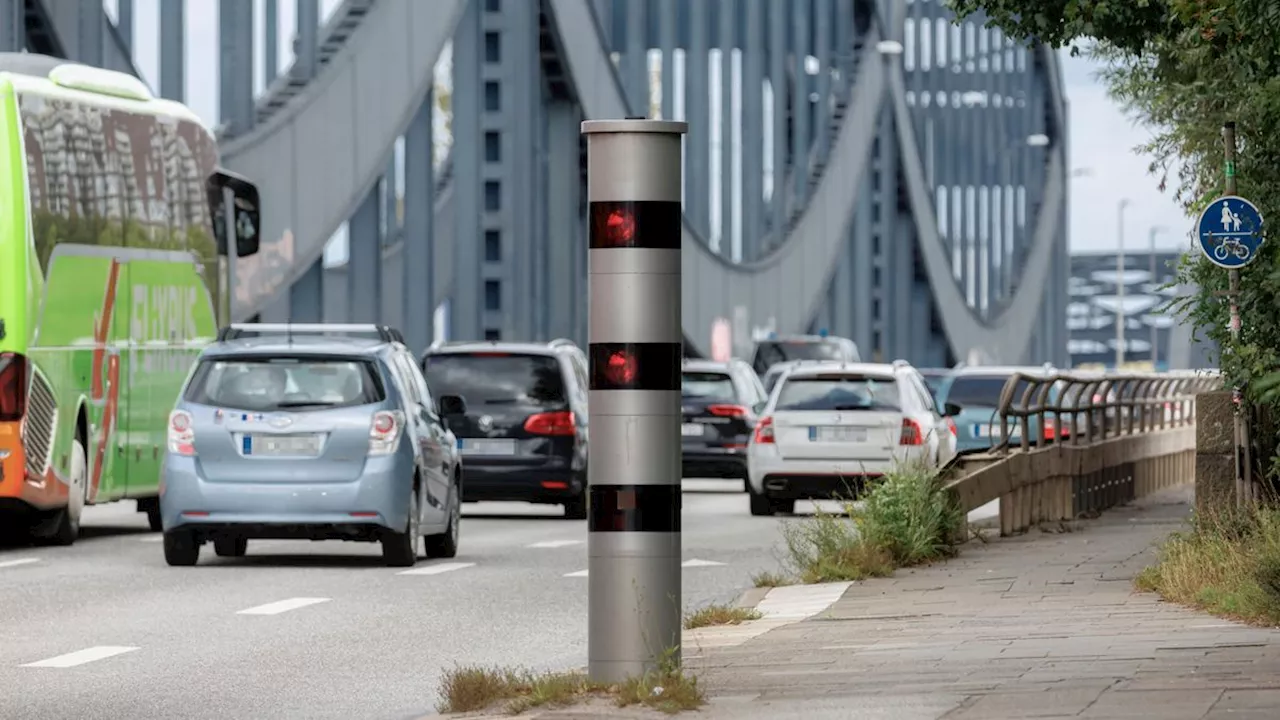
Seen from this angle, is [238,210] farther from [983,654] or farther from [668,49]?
[668,49]

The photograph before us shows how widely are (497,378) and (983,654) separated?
51.4ft

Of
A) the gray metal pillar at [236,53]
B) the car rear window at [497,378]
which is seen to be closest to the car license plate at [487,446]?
the car rear window at [497,378]

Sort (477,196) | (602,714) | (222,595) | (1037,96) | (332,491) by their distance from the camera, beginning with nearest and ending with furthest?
(602,714) < (222,595) < (332,491) < (477,196) < (1037,96)

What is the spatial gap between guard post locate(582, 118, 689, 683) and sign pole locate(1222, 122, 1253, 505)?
23.8 ft

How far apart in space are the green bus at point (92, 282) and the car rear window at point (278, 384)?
5.59ft

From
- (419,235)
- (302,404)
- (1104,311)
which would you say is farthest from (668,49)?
(1104,311)

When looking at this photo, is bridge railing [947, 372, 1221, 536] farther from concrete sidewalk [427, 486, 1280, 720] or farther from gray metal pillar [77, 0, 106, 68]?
gray metal pillar [77, 0, 106, 68]

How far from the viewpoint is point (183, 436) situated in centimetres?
1855

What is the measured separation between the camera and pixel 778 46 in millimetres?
82062

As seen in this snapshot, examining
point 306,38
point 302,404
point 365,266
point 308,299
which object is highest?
point 306,38

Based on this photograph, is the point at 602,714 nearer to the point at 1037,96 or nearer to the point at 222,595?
the point at 222,595

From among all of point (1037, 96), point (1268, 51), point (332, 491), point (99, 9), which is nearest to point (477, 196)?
point (99, 9)

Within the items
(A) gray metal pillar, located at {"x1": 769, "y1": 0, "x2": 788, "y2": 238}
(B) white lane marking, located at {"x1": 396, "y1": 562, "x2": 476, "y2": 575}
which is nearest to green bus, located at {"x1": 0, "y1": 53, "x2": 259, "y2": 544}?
(B) white lane marking, located at {"x1": 396, "y1": 562, "x2": 476, "y2": 575}

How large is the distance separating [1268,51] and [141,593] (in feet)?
22.8
